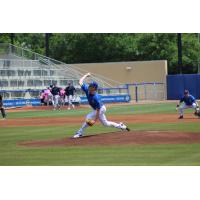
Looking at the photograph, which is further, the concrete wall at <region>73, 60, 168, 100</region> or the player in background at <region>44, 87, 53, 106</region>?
the concrete wall at <region>73, 60, 168, 100</region>

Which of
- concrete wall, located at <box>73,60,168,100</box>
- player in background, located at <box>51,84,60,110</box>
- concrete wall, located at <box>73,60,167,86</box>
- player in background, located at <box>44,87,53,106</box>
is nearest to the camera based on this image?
player in background, located at <box>51,84,60,110</box>

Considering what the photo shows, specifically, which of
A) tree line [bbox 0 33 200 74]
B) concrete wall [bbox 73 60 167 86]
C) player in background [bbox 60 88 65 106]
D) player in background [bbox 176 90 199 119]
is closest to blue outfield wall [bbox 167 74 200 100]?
concrete wall [bbox 73 60 167 86]

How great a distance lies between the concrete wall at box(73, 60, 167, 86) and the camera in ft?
193

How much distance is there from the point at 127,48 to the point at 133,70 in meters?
13.0

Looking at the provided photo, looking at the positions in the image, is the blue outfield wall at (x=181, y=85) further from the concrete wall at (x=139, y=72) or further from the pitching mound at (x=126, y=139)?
the pitching mound at (x=126, y=139)

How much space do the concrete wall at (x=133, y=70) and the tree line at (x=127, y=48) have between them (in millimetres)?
10635

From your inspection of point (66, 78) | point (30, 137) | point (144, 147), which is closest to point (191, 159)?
point (144, 147)

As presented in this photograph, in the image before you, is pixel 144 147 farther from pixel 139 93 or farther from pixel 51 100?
pixel 139 93

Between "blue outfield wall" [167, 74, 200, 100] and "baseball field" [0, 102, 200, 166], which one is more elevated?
"blue outfield wall" [167, 74, 200, 100]

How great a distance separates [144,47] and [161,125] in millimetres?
48273

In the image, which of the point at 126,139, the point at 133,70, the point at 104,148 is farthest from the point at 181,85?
the point at 104,148

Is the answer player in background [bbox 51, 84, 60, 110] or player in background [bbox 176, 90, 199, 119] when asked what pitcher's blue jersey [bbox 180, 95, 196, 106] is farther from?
player in background [bbox 51, 84, 60, 110]

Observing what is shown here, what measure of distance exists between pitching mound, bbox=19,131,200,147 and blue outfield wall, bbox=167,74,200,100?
36945 millimetres

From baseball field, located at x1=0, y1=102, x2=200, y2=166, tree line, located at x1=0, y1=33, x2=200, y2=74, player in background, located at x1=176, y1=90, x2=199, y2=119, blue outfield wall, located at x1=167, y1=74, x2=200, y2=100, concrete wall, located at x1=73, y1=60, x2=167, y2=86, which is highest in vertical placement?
tree line, located at x1=0, y1=33, x2=200, y2=74
